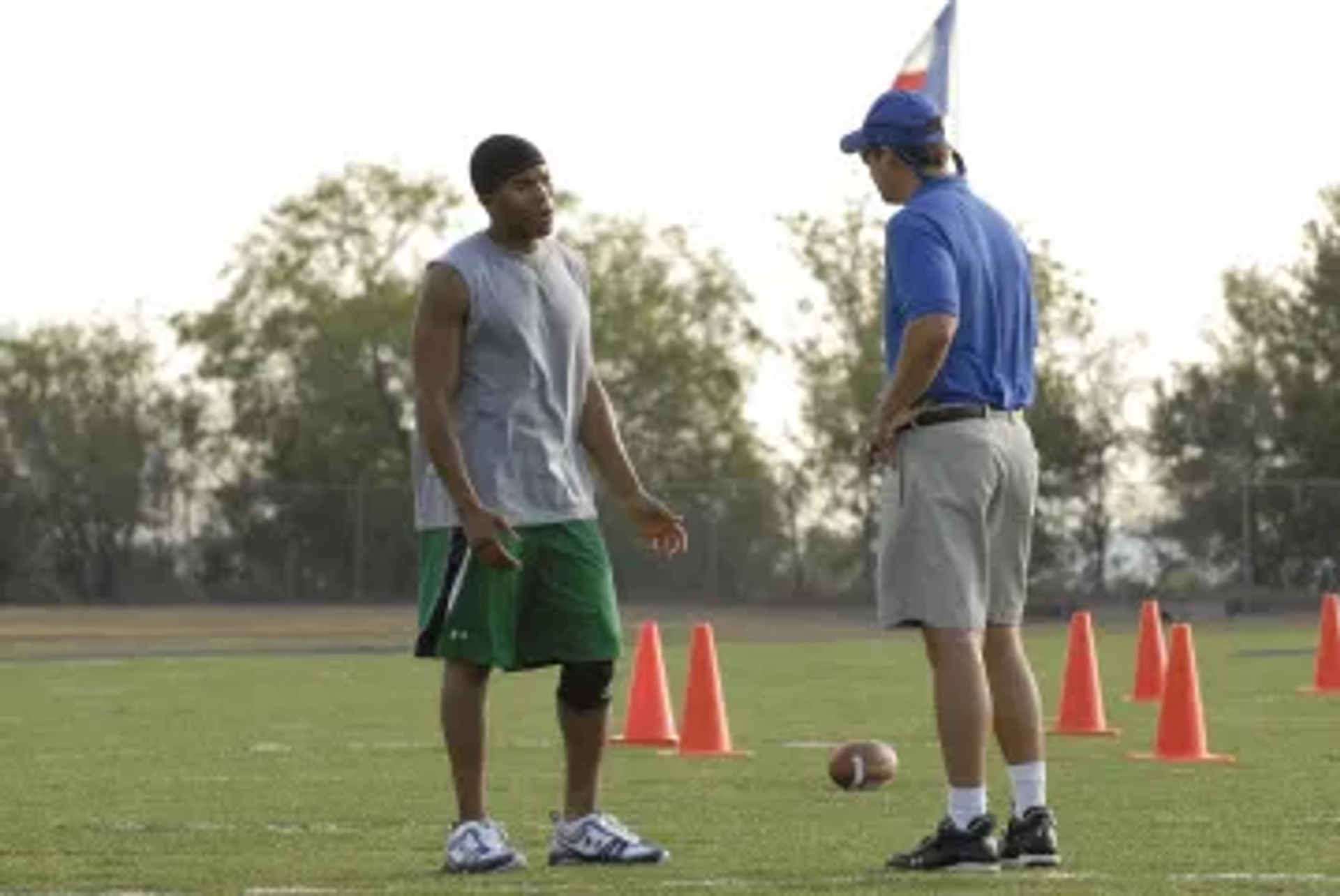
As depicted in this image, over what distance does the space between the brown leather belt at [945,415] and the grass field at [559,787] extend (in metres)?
1.21

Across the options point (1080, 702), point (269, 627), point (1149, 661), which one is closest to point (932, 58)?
point (1149, 661)

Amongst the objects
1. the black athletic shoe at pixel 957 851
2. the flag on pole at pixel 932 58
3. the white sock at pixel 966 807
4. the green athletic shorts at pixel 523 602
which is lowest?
the black athletic shoe at pixel 957 851

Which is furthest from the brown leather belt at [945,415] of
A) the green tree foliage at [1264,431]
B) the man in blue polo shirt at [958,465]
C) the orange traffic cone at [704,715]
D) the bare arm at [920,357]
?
the green tree foliage at [1264,431]

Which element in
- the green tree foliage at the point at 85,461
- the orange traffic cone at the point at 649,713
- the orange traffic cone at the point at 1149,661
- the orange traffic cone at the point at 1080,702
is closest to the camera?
the orange traffic cone at the point at 649,713

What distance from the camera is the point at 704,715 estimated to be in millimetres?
17703

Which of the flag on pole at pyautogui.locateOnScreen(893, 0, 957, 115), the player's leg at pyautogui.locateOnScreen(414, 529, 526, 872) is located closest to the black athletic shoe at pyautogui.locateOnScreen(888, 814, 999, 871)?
the player's leg at pyautogui.locateOnScreen(414, 529, 526, 872)

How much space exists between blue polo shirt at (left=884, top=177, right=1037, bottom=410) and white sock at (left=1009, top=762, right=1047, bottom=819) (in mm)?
994

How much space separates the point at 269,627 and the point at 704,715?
1282 inches

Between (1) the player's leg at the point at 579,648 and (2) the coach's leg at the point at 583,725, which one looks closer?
(1) the player's leg at the point at 579,648

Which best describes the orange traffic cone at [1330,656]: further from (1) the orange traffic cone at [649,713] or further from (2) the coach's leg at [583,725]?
(2) the coach's leg at [583,725]

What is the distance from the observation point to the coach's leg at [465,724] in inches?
425

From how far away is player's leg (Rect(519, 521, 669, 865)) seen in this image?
35.5ft

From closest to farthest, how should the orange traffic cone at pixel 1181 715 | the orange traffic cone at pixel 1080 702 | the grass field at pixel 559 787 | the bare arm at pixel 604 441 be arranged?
the grass field at pixel 559 787, the bare arm at pixel 604 441, the orange traffic cone at pixel 1181 715, the orange traffic cone at pixel 1080 702

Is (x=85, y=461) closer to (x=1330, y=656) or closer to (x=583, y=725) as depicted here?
(x=1330, y=656)
